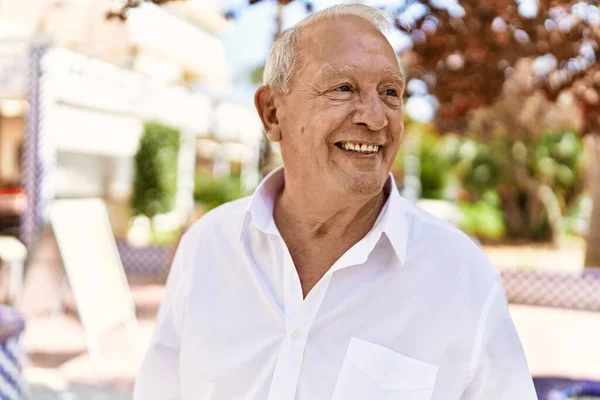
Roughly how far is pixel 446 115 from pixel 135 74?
8925 mm

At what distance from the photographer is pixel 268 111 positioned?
75.5 inches

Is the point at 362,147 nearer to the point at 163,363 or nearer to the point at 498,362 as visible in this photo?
the point at 498,362

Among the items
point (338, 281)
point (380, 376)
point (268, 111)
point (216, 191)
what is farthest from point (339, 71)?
point (216, 191)

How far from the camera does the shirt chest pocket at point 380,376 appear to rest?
5.02ft

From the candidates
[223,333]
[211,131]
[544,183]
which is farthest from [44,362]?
[544,183]

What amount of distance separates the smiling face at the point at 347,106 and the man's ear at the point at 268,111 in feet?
0.49

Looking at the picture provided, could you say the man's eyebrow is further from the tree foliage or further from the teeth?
the tree foliage

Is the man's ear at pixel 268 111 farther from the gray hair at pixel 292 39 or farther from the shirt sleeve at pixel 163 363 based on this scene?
the shirt sleeve at pixel 163 363

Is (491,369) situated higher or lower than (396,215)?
lower

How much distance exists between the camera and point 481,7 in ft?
8.82

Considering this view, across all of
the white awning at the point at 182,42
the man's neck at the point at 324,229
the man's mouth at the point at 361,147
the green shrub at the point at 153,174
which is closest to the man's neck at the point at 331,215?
the man's neck at the point at 324,229

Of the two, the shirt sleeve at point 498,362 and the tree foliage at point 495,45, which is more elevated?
the tree foliage at point 495,45

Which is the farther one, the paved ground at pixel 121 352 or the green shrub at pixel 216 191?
the green shrub at pixel 216 191

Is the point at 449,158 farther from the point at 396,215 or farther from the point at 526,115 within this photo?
the point at 396,215
